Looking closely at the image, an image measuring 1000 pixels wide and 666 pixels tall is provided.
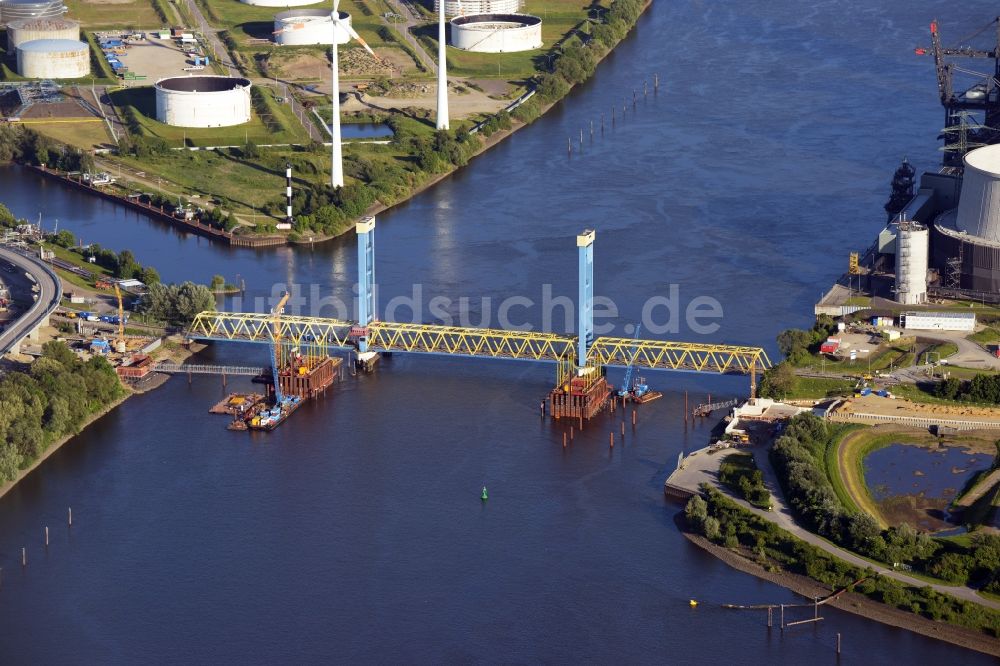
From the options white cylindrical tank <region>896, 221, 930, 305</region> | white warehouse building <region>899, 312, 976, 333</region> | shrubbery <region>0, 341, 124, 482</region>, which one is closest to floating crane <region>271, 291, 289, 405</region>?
shrubbery <region>0, 341, 124, 482</region>

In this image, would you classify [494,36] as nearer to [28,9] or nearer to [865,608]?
[28,9]

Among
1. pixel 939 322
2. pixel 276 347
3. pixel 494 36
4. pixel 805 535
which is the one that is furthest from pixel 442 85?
pixel 805 535

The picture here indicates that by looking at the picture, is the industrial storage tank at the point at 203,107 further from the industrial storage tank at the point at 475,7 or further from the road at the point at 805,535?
the road at the point at 805,535

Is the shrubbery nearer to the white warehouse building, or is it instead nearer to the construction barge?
the construction barge

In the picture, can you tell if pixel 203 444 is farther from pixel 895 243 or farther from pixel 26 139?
pixel 26 139

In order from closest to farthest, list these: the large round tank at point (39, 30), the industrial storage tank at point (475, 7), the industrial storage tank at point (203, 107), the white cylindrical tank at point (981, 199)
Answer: the white cylindrical tank at point (981, 199) → the industrial storage tank at point (203, 107) → the large round tank at point (39, 30) → the industrial storage tank at point (475, 7)

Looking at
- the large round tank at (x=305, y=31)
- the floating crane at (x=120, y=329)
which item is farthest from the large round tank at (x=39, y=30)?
the floating crane at (x=120, y=329)

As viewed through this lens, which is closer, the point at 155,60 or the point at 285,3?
the point at 155,60
